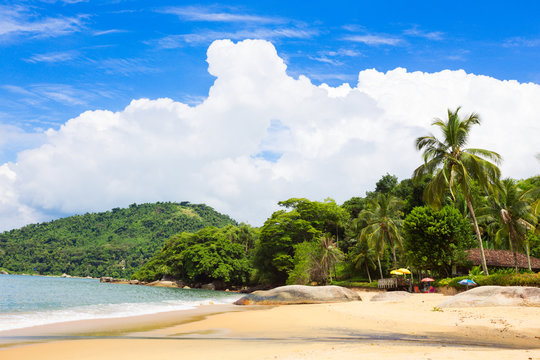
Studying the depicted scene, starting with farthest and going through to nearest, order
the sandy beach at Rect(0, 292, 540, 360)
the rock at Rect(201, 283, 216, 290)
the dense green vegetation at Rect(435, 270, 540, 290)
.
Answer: the rock at Rect(201, 283, 216, 290) < the dense green vegetation at Rect(435, 270, 540, 290) < the sandy beach at Rect(0, 292, 540, 360)

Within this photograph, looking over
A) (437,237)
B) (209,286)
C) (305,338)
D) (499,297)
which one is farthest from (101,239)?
(305,338)

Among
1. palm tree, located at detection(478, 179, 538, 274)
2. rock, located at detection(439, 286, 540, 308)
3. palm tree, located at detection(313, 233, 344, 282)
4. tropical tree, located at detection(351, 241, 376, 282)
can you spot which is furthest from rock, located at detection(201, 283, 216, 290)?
rock, located at detection(439, 286, 540, 308)

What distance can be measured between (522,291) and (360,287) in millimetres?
28941

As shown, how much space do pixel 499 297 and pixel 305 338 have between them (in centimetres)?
1112

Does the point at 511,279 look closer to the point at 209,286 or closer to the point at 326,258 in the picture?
the point at 326,258

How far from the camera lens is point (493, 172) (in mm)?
26125

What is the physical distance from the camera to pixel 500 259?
3922 centimetres

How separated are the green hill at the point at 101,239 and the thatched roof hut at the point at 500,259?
373 ft

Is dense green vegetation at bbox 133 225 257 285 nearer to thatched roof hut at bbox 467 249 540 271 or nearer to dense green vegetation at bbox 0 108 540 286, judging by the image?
dense green vegetation at bbox 0 108 540 286

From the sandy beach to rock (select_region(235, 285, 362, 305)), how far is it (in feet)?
36.8

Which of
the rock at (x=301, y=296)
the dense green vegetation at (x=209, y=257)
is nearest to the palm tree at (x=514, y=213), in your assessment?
the rock at (x=301, y=296)

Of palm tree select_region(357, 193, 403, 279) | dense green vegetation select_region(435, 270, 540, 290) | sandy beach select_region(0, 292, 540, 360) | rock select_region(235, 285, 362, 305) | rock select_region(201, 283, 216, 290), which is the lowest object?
rock select_region(201, 283, 216, 290)

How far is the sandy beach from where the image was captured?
761cm

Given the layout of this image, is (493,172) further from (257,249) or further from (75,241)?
(75,241)
